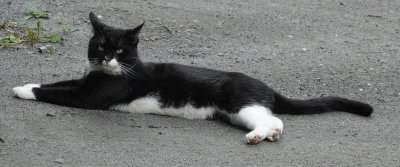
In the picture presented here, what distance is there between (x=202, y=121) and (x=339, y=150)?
1.07m

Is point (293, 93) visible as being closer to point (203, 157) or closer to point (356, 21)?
point (203, 157)

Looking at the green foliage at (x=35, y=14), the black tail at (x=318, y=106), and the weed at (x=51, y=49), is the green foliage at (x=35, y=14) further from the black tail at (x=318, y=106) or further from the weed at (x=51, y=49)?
the black tail at (x=318, y=106)

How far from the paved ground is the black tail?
0.21 ft

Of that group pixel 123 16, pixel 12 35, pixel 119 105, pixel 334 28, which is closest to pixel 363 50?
pixel 334 28

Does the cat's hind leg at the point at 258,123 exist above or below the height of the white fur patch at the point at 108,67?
below

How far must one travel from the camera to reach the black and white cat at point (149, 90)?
5.02 m

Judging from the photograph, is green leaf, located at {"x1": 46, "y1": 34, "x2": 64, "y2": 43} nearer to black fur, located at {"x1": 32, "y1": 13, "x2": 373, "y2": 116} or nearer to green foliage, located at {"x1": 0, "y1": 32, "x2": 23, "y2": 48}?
green foliage, located at {"x1": 0, "y1": 32, "x2": 23, "y2": 48}

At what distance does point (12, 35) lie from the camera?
661 centimetres

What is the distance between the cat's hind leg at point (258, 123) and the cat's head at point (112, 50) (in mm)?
912

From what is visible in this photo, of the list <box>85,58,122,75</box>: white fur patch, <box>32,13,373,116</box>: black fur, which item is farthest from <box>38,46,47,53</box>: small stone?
<box>85,58,122,75</box>: white fur patch

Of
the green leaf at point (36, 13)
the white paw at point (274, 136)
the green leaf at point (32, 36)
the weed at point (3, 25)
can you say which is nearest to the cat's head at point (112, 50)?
the white paw at point (274, 136)

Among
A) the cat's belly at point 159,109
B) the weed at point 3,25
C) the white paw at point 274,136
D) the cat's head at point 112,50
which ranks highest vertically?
the cat's head at point 112,50

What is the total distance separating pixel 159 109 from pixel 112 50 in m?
0.59

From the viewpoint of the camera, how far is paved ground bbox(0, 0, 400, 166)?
4.46 meters
